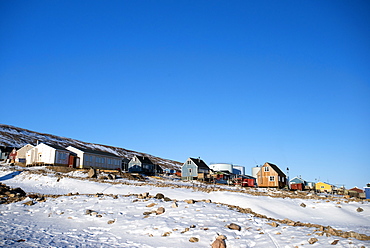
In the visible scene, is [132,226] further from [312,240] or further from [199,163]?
[199,163]

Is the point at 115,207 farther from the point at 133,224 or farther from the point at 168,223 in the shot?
the point at 168,223

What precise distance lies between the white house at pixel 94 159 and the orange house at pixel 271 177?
97.0 feet

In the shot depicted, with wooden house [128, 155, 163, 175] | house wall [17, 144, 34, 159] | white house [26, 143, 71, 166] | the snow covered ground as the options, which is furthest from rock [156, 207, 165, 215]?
wooden house [128, 155, 163, 175]

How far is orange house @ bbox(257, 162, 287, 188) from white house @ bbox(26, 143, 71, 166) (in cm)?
3768

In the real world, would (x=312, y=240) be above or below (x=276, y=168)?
below

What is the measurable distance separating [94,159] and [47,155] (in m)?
8.98

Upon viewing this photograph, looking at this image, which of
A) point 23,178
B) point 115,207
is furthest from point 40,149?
point 115,207

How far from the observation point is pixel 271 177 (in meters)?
61.5

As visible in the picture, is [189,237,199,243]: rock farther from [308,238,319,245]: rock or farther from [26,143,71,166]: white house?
[26,143,71,166]: white house

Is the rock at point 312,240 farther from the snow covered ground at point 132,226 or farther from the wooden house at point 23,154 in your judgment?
the wooden house at point 23,154

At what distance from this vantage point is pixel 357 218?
2411 centimetres

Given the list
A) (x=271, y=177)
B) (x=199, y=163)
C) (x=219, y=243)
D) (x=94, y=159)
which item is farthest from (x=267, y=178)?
(x=219, y=243)

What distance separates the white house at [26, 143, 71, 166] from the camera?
5162 cm

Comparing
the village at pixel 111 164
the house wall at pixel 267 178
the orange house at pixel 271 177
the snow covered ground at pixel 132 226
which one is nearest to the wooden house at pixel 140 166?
the village at pixel 111 164
